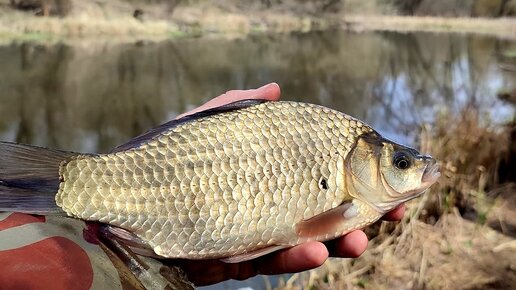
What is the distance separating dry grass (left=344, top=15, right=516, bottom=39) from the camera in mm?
27494

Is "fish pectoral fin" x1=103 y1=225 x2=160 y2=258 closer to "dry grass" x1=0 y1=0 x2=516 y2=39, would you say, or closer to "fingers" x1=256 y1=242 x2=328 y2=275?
"fingers" x1=256 y1=242 x2=328 y2=275

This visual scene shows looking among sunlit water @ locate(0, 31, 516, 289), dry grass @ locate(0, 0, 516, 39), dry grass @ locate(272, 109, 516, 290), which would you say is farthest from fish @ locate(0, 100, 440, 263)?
dry grass @ locate(0, 0, 516, 39)

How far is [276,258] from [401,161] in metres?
0.46

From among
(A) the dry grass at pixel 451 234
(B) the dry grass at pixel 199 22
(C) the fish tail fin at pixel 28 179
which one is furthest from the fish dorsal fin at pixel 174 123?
(B) the dry grass at pixel 199 22

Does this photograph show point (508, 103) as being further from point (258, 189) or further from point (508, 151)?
point (258, 189)

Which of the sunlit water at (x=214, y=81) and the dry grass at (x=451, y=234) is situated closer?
the dry grass at (x=451, y=234)

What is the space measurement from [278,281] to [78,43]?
14544 mm

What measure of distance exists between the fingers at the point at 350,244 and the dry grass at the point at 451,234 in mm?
1690

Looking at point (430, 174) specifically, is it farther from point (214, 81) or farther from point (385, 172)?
point (214, 81)

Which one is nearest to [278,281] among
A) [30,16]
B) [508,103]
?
[508,103]

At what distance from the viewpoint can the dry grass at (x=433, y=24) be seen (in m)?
27.5

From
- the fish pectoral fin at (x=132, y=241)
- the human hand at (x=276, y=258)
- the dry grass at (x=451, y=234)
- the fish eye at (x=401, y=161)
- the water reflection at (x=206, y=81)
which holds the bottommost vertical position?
the water reflection at (x=206, y=81)

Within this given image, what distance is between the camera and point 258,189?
1555mm

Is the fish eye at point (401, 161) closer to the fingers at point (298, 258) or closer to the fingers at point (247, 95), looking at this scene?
the fingers at point (298, 258)
